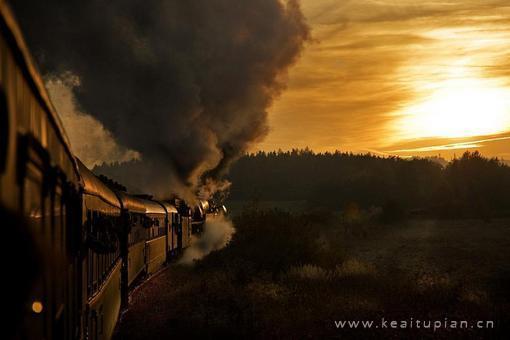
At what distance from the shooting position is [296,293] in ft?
65.5

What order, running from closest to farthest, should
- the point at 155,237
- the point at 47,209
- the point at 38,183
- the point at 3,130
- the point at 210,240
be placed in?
the point at 3,130 → the point at 38,183 → the point at 47,209 → the point at 155,237 → the point at 210,240

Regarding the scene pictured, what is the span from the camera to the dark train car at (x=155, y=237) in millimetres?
21234

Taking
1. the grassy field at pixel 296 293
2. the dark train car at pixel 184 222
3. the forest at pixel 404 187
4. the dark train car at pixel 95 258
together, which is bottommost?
the grassy field at pixel 296 293

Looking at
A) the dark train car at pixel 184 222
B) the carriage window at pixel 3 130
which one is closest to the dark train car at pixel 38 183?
the carriage window at pixel 3 130

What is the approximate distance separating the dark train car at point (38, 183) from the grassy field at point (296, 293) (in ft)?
30.3

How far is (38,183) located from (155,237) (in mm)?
19336

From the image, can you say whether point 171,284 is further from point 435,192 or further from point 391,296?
point 435,192

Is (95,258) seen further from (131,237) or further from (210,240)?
(210,240)

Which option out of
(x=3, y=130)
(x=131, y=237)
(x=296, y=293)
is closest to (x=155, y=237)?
(x=296, y=293)

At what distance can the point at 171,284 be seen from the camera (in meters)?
23.3

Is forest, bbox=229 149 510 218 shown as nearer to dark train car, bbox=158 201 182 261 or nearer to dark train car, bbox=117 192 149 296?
dark train car, bbox=158 201 182 261

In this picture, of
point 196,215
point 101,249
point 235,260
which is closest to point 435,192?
point 196,215

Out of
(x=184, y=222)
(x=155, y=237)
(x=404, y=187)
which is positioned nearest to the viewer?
(x=155, y=237)

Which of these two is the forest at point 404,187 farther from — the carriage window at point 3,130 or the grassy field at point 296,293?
the carriage window at point 3,130
